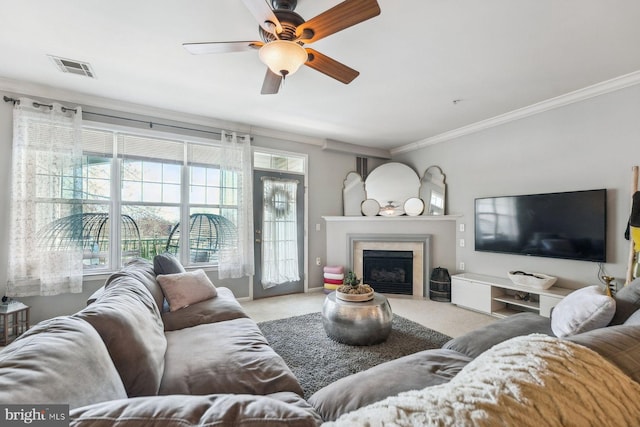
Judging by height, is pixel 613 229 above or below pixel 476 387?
above

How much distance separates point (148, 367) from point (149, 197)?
287 centimetres

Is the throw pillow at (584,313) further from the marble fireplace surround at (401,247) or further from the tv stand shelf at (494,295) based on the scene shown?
the marble fireplace surround at (401,247)

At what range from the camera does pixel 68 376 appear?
74 cm

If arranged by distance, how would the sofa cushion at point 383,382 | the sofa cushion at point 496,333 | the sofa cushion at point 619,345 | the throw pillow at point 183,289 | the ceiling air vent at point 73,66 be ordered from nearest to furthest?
Result: the sofa cushion at point 619,345 → the sofa cushion at point 383,382 → the sofa cushion at point 496,333 → the throw pillow at point 183,289 → the ceiling air vent at point 73,66

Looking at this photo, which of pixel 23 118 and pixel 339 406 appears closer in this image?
pixel 339 406

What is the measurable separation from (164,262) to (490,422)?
2632mm

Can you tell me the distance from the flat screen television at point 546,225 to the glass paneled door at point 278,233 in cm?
261

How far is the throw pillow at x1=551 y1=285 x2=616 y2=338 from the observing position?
149cm

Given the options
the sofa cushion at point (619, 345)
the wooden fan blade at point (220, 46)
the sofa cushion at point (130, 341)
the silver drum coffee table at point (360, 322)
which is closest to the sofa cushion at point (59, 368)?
the sofa cushion at point (130, 341)

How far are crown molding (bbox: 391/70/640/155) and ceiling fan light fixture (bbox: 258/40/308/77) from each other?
3.01 m

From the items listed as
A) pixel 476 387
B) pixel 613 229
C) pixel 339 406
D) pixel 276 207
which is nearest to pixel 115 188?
pixel 276 207

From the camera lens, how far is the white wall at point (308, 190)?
279 centimetres

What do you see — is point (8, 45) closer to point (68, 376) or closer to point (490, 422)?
point (68, 376)

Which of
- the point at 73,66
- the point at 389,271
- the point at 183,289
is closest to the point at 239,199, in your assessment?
the point at 183,289
